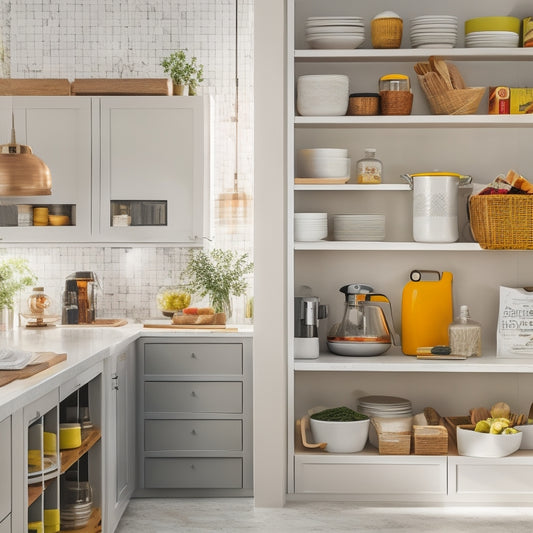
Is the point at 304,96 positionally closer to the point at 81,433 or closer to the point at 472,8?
the point at 472,8

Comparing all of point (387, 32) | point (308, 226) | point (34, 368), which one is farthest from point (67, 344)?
point (387, 32)

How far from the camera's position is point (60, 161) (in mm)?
4496

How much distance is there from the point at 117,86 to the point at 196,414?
1.79 metres

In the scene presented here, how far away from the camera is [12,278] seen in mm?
4711

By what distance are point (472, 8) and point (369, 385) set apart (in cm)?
199

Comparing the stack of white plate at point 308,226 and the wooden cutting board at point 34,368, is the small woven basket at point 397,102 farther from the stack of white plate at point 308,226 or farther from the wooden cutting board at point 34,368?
the wooden cutting board at point 34,368

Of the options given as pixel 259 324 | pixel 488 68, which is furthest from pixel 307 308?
pixel 488 68

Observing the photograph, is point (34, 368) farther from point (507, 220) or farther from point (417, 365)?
point (507, 220)

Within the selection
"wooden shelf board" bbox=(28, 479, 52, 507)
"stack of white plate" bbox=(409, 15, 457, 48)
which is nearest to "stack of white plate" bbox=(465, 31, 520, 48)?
"stack of white plate" bbox=(409, 15, 457, 48)

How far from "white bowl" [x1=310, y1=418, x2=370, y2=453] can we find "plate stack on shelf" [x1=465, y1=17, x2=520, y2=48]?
6.16 ft

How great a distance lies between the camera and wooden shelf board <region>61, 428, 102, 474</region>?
2.99 metres

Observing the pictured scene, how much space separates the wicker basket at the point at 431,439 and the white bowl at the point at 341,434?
9.6 inches

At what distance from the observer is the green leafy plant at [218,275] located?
181 inches

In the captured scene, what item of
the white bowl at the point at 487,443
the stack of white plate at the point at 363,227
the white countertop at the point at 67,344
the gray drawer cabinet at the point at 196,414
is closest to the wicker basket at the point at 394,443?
the white bowl at the point at 487,443
